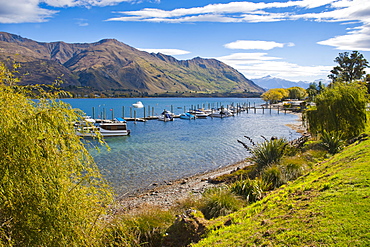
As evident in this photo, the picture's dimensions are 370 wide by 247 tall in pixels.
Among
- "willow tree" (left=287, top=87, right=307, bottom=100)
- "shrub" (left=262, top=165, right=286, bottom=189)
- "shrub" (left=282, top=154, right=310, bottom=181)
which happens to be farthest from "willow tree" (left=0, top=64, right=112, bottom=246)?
"willow tree" (left=287, top=87, right=307, bottom=100)

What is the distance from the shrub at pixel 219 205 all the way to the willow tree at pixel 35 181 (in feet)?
19.2

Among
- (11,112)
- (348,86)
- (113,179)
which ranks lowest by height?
(113,179)

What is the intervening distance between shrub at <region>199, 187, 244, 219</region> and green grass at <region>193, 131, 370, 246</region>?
116cm

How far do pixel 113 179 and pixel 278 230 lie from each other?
19.5 metres

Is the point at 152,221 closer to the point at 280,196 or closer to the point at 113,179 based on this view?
the point at 280,196

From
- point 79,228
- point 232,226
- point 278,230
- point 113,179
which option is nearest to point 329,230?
point 278,230

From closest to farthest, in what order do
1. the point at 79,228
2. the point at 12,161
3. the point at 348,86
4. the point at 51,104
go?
the point at 12,161
the point at 79,228
the point at 51,104
the point at 348,86

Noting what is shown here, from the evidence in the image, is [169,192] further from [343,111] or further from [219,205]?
[343,111]

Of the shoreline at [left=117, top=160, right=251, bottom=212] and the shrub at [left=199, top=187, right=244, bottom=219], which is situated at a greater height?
the shrub at [left=199, top=187, right=244, bottom=219]

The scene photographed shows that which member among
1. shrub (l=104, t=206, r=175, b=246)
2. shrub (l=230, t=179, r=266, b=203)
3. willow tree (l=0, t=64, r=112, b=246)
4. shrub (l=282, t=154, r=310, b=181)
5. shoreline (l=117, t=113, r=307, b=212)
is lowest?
shoreline (l=117, t=113, r=307, b=212)

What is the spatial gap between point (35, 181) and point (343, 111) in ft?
77.3

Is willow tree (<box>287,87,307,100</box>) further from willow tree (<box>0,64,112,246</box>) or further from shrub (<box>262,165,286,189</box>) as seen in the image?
willow tree (<box>0,64,112,246</box>)

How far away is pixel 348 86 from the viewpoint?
80.8 ft

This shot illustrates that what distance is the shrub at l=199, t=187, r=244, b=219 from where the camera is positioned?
11219 millimetres
